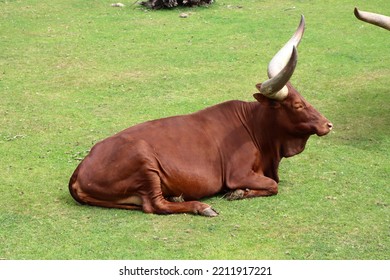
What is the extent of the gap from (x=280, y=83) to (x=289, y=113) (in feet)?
1.55

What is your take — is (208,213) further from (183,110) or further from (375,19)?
(375,19)

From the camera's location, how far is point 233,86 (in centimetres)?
1145

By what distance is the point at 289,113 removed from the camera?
7.86m

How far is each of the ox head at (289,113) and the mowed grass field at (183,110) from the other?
1.50 ft

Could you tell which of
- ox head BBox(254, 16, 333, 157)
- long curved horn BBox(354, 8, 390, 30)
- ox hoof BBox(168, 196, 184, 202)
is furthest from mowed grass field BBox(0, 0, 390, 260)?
long curved horn BBox(354, 8, 390, 30)

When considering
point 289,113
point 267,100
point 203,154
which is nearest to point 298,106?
point 289,113

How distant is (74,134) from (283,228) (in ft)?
11.1

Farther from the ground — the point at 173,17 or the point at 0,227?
the point at 0,227

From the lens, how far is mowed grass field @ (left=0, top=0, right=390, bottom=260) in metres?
6.75

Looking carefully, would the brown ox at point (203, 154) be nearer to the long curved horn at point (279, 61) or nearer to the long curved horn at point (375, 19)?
the long curved horn at point (279, 61)

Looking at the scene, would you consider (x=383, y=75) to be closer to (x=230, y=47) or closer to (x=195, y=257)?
(x=230, y=47)

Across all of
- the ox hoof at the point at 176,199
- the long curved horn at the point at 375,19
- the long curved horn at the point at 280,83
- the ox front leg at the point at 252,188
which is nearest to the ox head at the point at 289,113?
the long curved horn at the point at 280,83

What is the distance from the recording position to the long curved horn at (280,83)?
7250mm

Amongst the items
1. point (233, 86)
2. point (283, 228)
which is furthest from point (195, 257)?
point (233, 86)
